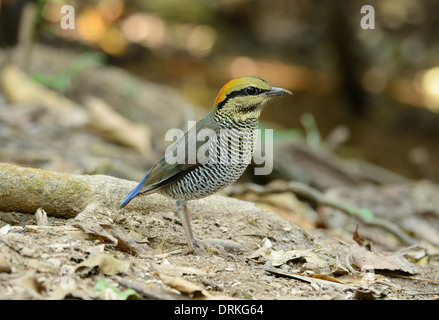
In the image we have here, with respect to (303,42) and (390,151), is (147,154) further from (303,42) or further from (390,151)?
(303,42)

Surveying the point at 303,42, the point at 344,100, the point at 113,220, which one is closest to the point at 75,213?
the point at 113,220

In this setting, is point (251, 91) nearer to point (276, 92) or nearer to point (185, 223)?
point (276, 92)

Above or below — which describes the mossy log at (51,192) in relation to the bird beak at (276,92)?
below

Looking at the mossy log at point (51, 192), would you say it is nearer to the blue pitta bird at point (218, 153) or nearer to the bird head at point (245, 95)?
the blue pitta bird at point (218, 153)

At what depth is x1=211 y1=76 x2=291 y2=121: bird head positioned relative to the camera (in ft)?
14.3

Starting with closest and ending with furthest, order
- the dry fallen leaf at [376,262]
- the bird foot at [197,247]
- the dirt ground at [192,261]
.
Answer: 1. the dirt ground at [192,261]
2. the bird foot at [197,247]
3. the dry fallen leaf at [376,262]

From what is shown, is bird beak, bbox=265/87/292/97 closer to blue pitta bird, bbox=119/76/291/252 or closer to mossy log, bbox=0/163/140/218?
blue pitta bird, bbox=119/76/291/252

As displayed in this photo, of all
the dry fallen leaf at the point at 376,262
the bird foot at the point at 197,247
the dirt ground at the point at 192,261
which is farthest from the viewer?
the dry fallen leaf at the point at 376,262

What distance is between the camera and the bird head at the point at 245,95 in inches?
172

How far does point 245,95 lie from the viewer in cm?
439

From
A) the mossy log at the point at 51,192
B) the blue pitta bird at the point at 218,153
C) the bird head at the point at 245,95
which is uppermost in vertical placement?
the bird head at the point at 245,95

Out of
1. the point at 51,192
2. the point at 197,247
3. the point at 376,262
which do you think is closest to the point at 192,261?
the point at 197,247

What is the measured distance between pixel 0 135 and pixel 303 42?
650 inches

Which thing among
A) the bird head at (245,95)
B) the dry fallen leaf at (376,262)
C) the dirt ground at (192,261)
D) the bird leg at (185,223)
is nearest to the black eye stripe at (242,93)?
the bird head at (245,95)
